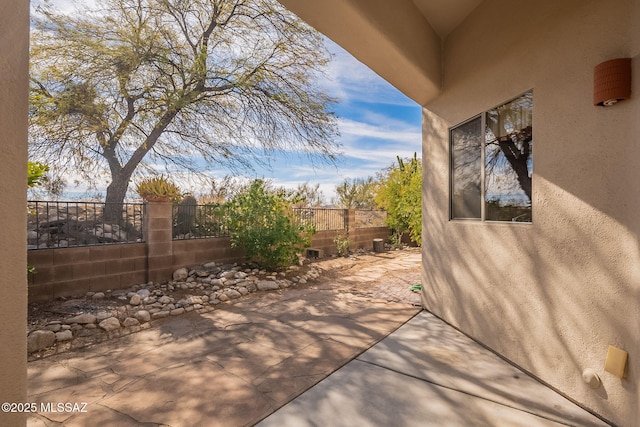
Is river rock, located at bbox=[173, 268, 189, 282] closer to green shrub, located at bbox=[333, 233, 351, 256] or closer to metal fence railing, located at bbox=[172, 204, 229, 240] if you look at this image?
metal fence railing, located at bbox=[172, 204, 229, 240]

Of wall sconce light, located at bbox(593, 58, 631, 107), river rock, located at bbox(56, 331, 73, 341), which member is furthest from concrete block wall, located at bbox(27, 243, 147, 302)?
wall sconce light, located at bbox(593, 58, 631, 107)

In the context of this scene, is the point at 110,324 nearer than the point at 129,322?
Yes

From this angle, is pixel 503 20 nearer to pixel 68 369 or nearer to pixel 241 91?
pixel 68 369

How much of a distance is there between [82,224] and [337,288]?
420cm

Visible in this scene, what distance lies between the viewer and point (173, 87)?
23.2 ft

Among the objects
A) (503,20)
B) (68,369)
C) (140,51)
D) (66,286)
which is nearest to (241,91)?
(140,51)

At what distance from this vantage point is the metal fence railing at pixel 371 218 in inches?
407

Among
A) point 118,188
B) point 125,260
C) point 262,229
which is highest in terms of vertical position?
point 118,188

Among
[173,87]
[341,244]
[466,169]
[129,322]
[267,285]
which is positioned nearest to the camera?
[466,169]

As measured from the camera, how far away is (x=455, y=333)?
10.6 feet

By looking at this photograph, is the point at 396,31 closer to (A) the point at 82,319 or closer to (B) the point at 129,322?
(B) the point at 129,322

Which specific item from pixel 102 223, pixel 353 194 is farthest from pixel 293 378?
pixel 353 194

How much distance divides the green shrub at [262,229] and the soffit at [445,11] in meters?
3.87

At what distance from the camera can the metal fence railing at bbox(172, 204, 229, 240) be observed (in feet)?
18.2
